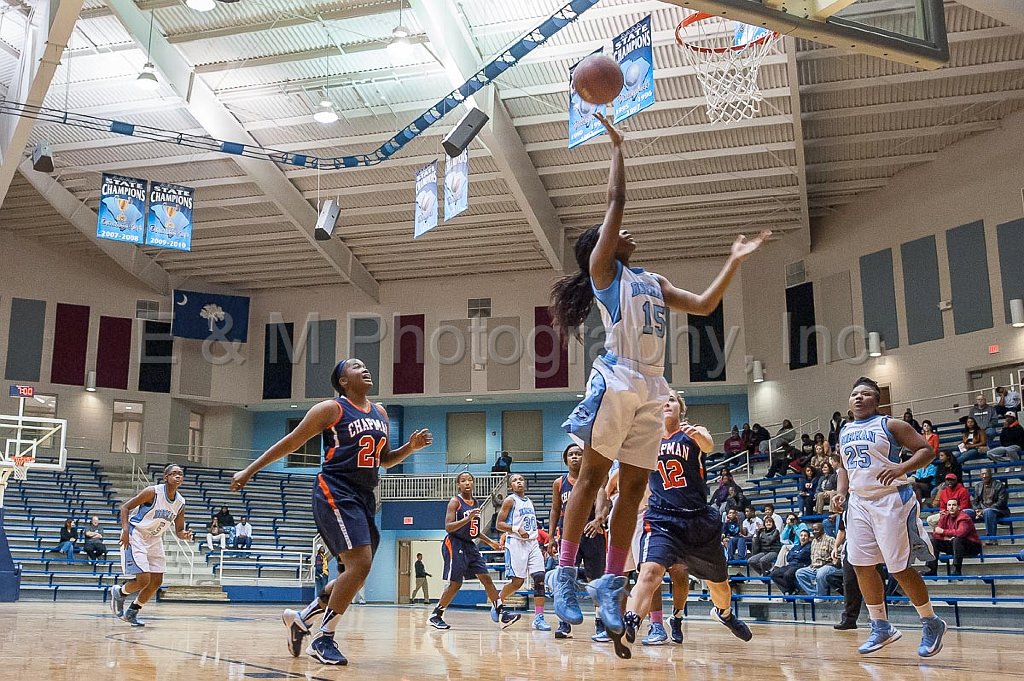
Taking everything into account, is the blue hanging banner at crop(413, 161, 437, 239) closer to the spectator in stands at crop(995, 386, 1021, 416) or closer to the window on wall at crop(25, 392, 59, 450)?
the spectator in stands at crop(995, 386, 1021, 416)

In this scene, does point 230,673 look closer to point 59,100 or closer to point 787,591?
point 787,591

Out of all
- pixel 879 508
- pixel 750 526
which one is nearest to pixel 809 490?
pixel 750 526

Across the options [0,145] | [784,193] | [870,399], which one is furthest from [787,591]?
[0,145]

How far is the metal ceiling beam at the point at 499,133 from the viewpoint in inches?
681

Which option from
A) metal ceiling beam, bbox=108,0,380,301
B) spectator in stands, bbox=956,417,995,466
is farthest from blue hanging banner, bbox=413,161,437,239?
spectator in stands, bbox=956,417,995,466

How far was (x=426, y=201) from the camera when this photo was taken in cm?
1869

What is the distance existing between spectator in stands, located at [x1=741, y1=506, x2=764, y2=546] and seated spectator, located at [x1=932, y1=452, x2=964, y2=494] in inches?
110

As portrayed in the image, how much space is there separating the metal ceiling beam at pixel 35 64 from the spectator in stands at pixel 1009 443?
16.4 meters

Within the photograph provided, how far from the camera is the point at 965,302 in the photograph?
2152 cm

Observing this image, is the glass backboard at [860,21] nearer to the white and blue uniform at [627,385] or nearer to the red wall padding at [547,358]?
the white and blue uniform at [627,385]

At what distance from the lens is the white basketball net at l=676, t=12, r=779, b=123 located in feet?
49.7

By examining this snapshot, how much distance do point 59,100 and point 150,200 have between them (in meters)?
3.69

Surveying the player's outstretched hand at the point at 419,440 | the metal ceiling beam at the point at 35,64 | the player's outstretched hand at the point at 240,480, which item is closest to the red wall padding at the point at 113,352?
the metal ceiling beam at the point at 35,64

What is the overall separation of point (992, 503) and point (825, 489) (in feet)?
9.12
